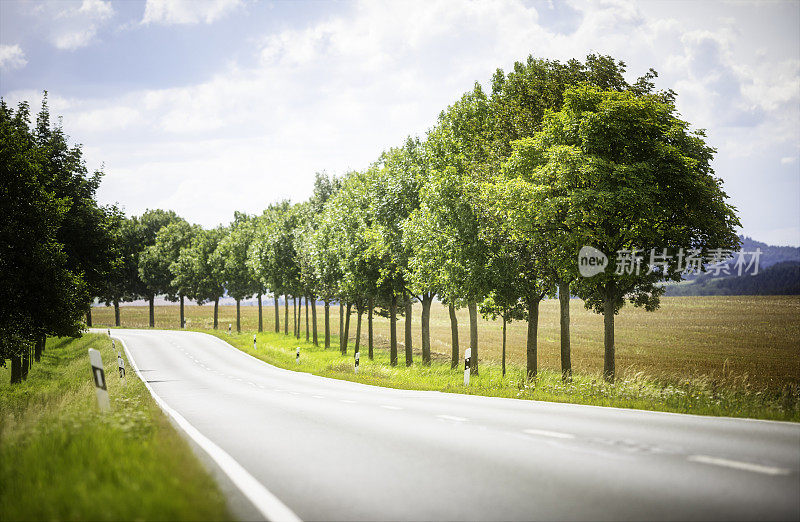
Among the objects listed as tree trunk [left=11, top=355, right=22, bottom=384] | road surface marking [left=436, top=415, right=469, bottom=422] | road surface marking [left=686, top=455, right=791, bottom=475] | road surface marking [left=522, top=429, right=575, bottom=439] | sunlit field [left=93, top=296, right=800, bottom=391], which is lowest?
sunlit field [left=93, top=296, right=800, bottom=391]

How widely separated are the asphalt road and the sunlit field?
9960 millimetres

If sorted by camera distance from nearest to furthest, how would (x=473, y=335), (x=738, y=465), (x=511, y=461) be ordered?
1. (x=738, y=465)
2. (x=511, y=461)
3. (x=473, y=335)

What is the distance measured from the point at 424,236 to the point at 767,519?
752 inches

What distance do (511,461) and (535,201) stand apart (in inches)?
528

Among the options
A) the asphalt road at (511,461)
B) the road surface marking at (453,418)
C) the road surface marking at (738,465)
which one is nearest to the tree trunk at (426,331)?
the asphalt road at (511,461)

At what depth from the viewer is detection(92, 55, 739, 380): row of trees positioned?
1686cm

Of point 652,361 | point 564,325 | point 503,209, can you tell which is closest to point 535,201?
point 503,209

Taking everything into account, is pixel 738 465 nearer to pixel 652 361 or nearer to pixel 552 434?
pixel 552 434

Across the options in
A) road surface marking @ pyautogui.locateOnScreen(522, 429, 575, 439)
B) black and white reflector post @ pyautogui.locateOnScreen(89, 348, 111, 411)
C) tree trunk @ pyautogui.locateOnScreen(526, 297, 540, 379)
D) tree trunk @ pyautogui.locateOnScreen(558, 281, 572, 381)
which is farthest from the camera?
tree trunk @ pyautogui.locateOnScreen(526, 297, 540, 379)

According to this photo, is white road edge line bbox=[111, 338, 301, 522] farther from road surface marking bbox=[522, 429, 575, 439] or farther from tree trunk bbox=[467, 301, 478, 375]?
tree trunk bbox=[467, 301, 478, 375]

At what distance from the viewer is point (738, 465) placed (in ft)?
17.2

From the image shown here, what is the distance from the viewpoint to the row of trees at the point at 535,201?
16859 millimetres

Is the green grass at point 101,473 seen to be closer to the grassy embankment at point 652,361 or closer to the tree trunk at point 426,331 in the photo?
the grassy embankment at point 652,361

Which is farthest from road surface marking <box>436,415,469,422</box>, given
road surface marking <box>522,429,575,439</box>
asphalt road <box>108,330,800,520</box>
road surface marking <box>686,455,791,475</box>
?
road surface marking <box>686,455,791,475</box>
